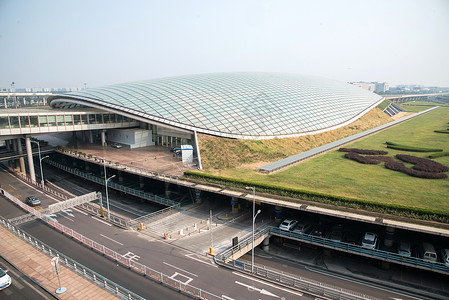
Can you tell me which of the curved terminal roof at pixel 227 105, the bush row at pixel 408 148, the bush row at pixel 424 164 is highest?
the curved terminal roof at pixel 227 105

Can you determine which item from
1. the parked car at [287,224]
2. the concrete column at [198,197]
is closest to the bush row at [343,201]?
the concrete column at [198,197]

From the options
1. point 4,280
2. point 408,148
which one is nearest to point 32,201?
point 4,280

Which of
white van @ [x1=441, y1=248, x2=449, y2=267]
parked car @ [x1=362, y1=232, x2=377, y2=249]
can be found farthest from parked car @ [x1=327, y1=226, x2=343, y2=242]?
white van @ [x1=441, y1=248, x2=449, y2=267]

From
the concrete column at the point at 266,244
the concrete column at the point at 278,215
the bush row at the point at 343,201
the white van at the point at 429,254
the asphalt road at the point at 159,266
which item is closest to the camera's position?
the asphalt road at the point at 159,266

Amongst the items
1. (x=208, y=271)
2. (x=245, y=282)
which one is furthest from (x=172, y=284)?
(x=245, y=282)

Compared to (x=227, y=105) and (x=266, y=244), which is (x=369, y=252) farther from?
(x=227, y=105)

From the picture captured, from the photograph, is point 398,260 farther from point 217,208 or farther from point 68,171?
point 68,171

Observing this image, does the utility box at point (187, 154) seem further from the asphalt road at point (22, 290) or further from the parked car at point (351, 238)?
the asphalt road at point (22, 290)
